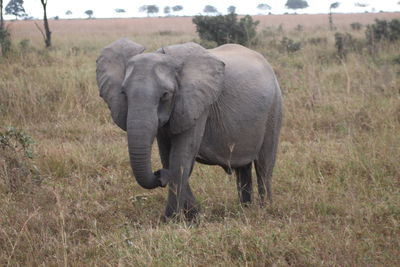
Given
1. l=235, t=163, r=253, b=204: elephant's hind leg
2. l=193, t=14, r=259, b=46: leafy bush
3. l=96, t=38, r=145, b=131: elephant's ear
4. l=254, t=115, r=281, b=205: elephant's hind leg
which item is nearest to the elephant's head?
l=96, t=38, r=145, b=131: elephant's ear

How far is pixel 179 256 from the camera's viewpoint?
3674 millimetres

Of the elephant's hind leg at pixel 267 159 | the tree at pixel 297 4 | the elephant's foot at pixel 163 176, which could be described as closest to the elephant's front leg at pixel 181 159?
the elephant's foot at pixel 163 176

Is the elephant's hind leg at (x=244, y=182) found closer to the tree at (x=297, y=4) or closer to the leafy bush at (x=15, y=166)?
the leafy bush at (x=15, y=166)

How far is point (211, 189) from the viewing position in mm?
5426

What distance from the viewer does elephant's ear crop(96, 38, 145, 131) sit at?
3922 mm

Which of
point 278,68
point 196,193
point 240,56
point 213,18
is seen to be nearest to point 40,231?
point 196,193

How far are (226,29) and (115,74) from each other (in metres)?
9.72

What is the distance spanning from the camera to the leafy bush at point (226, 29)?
13.5 meters

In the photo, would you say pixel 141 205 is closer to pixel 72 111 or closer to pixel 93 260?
pixel 93 260

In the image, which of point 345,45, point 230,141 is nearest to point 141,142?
point 230,141

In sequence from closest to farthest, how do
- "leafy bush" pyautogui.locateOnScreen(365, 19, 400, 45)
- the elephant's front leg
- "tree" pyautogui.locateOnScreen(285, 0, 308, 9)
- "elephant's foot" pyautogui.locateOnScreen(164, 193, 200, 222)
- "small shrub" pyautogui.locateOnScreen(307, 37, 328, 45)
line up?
the elephant's front leg
"elephant's foot" pyautogui.locateOnScreen(164, 193, 200, 222)
"leafy bush" pyautogui.locateOnScreen(365, 19, 400, 45)
"small shrub" pyautogui.locateOnScreen(307, 37, 328, 45)
"tree" pyautogui.locateOnScreen(285, 0, 308, 9)

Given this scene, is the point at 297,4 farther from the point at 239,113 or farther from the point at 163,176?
the point at 163,176

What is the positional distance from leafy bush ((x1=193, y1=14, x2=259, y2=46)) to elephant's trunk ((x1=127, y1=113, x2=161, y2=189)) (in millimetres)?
9801

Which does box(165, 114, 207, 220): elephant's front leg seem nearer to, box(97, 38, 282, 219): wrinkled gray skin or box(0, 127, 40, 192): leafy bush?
box(97, 38, 282, 219): wrinkled gray skin
